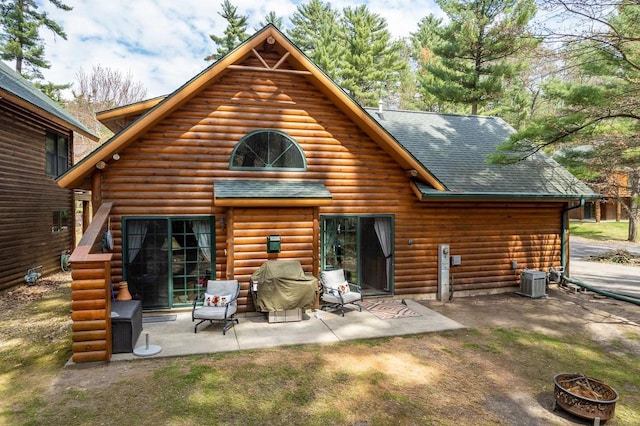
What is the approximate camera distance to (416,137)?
39.3 feet

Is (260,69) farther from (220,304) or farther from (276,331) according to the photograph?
(276,331)

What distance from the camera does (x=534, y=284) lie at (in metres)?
9.91

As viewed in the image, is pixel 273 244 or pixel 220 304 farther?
pixel 273 244

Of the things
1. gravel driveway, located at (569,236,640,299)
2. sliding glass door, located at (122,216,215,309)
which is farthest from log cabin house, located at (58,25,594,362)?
gravel driveway, located at (569,236,640,299)

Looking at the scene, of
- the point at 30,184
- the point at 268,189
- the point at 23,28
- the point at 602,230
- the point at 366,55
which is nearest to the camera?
the point at 268,189

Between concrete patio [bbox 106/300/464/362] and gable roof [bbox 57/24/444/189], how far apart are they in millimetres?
3346

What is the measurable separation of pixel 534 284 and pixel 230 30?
1237 inches

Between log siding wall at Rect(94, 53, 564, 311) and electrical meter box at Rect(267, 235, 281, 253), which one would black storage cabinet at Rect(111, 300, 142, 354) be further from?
electrical meter box at Rect(267, 235, 281, 253)

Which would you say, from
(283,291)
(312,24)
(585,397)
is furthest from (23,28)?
(585,397)

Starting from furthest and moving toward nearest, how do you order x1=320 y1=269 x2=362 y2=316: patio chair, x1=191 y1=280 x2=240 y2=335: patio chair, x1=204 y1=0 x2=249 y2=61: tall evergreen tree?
x1=204 y1=0 x2=249 y2=61: tall evergreen tree, x1=320 y1=269 x2=362 y2=316: patio chair, x1=191 y1=280 x2=240 y2=335: patio chair

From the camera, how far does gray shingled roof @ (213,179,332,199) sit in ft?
25.3

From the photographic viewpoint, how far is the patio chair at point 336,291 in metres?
8.24

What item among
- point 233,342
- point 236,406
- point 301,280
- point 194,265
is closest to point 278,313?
point 301,280

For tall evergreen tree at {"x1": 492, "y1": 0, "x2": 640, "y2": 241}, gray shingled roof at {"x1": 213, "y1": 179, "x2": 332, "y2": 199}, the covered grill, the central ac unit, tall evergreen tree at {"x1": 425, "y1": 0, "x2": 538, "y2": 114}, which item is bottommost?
the central ac unit
